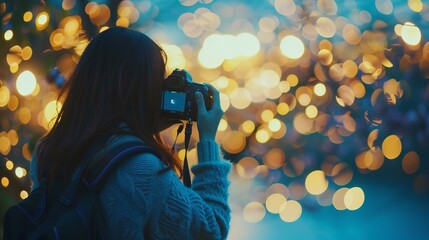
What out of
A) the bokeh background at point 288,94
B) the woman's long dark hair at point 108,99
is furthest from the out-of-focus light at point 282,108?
the woman's long dark hair at point 108,99

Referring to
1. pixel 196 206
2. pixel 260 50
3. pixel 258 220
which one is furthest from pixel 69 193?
pixel 258 220

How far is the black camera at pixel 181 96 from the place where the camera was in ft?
4.51

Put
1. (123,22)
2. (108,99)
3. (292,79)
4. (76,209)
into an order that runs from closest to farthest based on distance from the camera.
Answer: (76,209), (108,99), (123,22), (292,79)

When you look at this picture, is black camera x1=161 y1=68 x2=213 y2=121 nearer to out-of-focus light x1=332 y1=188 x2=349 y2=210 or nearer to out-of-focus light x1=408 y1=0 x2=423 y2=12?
out-of-focus light x1=408 y1=0 x2=423 y2=12

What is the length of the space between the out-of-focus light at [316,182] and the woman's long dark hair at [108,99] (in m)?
3.03

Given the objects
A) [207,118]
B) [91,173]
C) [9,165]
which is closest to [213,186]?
[207,118]

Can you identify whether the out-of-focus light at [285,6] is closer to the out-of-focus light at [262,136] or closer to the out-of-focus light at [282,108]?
the out-of-focus light at [282,108]

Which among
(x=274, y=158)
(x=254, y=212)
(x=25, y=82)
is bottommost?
(x=254, y=212)

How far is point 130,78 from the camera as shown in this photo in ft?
4.26

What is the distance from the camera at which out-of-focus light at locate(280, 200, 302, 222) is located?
4.20m

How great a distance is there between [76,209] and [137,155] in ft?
0.47

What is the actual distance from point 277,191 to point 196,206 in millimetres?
3182

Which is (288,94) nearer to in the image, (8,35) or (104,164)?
(8,35)

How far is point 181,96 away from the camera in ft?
4.62
